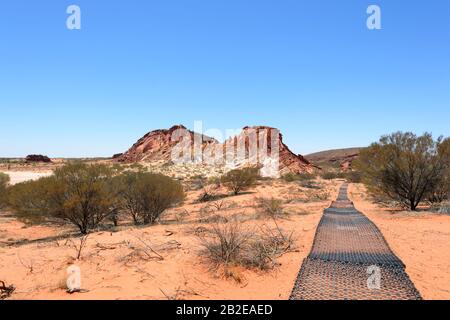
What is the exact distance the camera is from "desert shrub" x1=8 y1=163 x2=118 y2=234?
1532cm

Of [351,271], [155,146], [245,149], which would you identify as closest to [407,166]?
[351,271]

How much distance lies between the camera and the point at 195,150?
7419 centimetres

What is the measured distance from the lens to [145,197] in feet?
60.0

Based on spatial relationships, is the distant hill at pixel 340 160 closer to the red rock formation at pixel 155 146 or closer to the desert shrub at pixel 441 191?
the red rock formation at pixel 155 146

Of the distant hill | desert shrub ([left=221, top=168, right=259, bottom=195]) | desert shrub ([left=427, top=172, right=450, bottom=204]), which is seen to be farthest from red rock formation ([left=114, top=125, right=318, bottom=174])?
desert shrub ([left=427, top=172, right=450, bottom=204])

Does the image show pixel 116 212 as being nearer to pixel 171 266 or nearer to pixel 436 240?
pixel 171 266

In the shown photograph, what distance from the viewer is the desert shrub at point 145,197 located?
18.1 metres

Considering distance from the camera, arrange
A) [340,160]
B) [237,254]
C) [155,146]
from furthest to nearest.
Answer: [340,160] < [155,146] < [237,254]

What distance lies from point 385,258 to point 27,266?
8.56m

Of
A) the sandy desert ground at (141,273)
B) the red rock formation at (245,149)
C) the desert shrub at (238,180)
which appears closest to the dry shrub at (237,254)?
the sandy desert ground at (141,273)

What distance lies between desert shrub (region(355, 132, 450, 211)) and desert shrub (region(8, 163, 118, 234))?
47.3ft

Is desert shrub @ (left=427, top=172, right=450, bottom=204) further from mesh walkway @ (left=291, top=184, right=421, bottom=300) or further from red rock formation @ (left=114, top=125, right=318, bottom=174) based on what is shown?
red rock formation @ (left=114, top=125, right=318, bottom=174)

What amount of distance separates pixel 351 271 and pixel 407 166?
1327 centimetres

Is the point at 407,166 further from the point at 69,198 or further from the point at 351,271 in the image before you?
the point at 69,198
